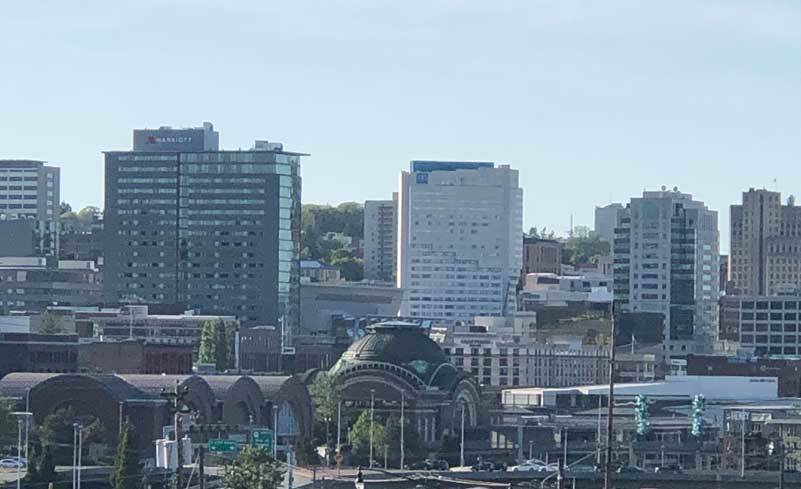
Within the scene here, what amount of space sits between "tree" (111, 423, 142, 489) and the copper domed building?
191ft

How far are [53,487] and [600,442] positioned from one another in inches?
2713

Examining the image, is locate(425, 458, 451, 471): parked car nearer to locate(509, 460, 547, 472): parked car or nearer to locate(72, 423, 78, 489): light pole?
locate(509, 460, 547, 472): parked car

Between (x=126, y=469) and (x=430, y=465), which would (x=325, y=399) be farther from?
(x=126, y=469)

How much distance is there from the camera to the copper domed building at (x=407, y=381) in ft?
638

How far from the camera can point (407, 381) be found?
195125 mm

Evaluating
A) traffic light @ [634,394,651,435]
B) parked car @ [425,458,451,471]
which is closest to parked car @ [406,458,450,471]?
parked car @ [425,458,451,471]

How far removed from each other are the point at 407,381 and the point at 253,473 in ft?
242

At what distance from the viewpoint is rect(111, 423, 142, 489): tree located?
130625 mm

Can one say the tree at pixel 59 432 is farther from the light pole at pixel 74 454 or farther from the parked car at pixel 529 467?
the parked car at pixel 529 467

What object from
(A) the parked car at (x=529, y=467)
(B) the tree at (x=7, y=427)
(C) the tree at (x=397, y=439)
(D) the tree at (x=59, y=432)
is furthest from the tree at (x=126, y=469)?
(C) the tree at (x=397, y=439)

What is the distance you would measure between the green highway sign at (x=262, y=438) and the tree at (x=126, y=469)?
542 inches

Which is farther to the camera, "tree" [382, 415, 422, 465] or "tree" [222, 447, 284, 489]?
"tree" [382, 415, 422, 465]

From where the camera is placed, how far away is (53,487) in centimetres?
13012

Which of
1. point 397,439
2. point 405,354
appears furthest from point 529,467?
point 405,354
